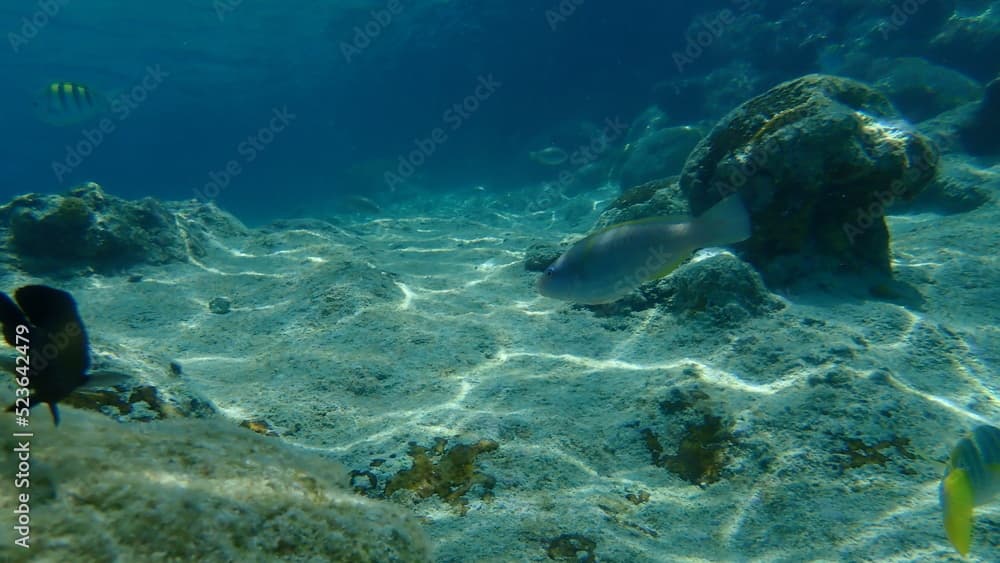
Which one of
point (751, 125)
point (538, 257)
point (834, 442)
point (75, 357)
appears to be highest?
point (751, 125)

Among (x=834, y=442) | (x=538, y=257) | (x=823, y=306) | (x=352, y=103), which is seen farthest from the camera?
(x=352, y=103)

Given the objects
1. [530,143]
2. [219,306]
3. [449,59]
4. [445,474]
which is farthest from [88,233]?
[449,59]

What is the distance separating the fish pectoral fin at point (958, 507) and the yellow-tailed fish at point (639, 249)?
3.93ft

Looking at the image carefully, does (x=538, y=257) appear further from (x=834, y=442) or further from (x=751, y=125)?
(x=834, y=442)

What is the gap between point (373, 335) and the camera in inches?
166

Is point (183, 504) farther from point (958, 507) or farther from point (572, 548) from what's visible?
point (958, 507)

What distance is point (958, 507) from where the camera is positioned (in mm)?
1638

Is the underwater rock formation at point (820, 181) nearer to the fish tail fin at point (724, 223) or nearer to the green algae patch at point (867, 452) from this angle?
the green algae patch at point (867, 452)

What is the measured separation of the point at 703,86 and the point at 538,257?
1732 cm

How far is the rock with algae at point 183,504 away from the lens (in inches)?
43.7

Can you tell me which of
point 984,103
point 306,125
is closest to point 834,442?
point 984,103

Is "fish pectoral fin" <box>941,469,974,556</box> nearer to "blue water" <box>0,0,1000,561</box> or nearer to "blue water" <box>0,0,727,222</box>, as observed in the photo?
"blue water" <box>0,0,1000,561</box>

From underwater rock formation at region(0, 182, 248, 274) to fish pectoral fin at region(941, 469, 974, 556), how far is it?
25.6 ft

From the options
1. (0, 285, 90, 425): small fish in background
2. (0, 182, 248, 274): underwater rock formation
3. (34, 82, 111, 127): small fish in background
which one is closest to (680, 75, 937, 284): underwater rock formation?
(0, 285, 90, 425): small fish in background
